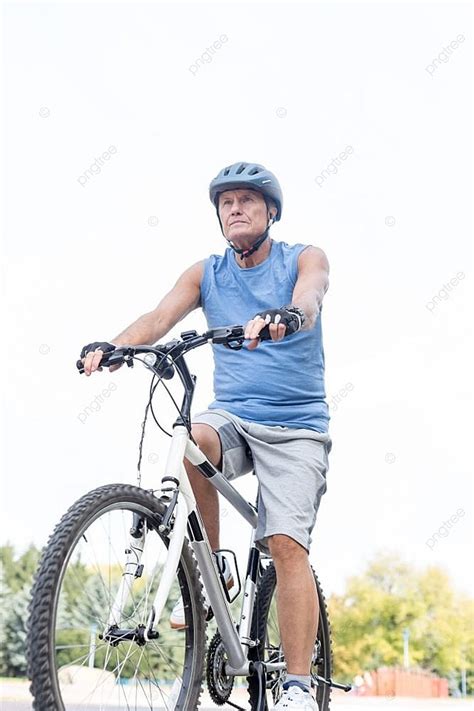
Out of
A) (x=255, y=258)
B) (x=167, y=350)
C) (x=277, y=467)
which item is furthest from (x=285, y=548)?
(x=255, y=258)

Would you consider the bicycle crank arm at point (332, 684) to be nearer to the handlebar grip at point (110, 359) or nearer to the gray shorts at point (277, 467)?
the gray shorts at point (277, 467)

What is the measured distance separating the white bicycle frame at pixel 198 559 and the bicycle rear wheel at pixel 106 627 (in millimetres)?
27

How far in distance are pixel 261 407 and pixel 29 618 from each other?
134 cm

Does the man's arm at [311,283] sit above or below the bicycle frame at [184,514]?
above

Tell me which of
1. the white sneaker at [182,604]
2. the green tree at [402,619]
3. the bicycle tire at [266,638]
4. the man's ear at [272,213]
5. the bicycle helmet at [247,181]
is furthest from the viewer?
the green tree at [402,619]

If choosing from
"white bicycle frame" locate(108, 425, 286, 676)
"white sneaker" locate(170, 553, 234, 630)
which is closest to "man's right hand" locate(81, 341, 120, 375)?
"white bicycle frame" locate(108, 425, 286, 676)

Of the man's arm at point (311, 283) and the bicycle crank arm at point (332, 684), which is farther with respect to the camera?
the bicycle crank arm at point (332, 684)

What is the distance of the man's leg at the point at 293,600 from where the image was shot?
3400 mm

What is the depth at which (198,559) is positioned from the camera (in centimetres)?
329

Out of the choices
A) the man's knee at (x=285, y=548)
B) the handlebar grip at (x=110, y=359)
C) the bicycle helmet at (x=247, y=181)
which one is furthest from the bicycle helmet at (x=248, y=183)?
the man's knee at (x=285, y=548)

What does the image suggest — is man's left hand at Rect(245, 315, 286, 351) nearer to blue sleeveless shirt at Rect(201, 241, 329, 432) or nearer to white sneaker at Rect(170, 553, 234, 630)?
blue sleeveless shirt at Rect(201, 241, 329, 432)

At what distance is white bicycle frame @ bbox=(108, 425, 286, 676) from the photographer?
9.43 ft

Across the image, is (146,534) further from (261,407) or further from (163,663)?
(261,407)

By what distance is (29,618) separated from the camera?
2.54 meters
